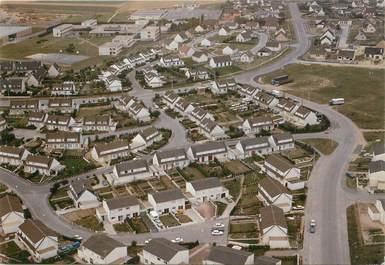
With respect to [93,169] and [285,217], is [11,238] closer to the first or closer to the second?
[93,169]

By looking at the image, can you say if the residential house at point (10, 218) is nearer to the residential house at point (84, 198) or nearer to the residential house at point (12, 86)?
the residential house at point (84, 198)

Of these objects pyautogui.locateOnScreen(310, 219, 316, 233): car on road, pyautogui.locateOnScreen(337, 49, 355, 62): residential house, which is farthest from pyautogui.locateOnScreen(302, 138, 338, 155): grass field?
pyautogui.locateOnScreen(337, 49, 355, 62): residential house

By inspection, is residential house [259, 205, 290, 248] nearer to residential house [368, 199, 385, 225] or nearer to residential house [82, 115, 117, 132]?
residential house [368, 199, 385, 225]

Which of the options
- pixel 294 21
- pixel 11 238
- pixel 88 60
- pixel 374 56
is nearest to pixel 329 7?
pixel 294 21

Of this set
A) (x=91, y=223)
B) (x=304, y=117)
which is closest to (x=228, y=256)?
(x=91, y=223)

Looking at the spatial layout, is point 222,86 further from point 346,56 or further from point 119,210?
point 119,210

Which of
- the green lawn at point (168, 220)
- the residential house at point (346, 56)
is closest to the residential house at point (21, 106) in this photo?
the green lawn at point (168, 220)

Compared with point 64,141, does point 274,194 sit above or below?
above
